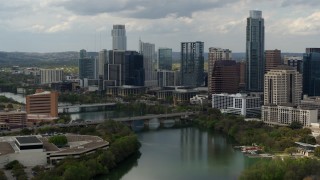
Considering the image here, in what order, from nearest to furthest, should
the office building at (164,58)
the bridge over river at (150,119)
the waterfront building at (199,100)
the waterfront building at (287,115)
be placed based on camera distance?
the waterfront building at (287,115) < the bridge over river at (150,119) < the waterfront building at (199,100) < the office building at (164,58)

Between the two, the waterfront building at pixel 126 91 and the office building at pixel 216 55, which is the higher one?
the office building at pixel 216 55

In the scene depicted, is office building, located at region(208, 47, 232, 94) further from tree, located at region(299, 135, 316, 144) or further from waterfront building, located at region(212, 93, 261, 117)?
tree, located at region(299, 135, 316, 144)

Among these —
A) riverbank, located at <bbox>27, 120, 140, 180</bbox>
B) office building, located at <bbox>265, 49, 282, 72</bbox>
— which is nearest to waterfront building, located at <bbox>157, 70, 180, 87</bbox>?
office building, located at <bbox>265, 49, 282, 72</bbox>

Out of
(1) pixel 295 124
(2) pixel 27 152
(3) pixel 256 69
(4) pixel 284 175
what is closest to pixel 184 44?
(3) pixel 256 69

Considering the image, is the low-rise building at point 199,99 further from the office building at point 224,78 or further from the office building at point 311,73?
the office building at point 311,73

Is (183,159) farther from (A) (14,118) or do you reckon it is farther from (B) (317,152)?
(A) (14,118)

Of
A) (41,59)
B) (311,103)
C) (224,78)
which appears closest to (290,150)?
(311,103)

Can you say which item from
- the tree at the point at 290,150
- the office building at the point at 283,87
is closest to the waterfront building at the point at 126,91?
the office building at the point at 283,87
